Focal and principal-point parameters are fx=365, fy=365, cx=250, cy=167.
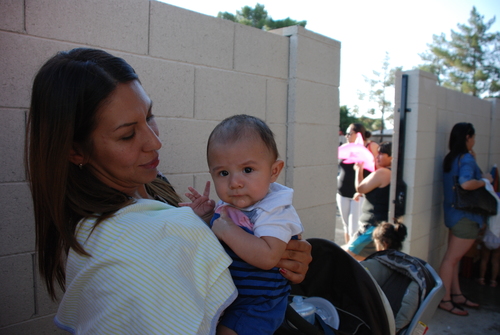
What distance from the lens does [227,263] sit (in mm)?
1091

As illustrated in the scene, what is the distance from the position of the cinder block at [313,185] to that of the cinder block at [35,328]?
1.97 meters

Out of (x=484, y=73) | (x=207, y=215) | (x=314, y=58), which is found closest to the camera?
(x=207, y=215)

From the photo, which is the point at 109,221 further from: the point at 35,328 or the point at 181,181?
the point at 181,181

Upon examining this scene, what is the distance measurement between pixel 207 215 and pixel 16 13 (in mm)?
1333

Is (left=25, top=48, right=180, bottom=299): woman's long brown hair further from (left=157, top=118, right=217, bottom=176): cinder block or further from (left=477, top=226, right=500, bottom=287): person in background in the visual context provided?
(left=477, top=226, right=500, bottom=287): person in background

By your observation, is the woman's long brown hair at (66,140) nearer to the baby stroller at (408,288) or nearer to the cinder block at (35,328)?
the cinder block at (35,328)

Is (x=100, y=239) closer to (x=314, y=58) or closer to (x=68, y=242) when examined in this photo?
(x=68, y=242)

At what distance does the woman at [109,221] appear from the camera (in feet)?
3.11

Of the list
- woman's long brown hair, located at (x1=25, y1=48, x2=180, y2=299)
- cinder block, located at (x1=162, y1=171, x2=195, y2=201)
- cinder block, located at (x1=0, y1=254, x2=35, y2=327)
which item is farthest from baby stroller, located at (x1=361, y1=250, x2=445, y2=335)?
cinder block, located at (x1=0, y1=254, x2=35, y2=327)

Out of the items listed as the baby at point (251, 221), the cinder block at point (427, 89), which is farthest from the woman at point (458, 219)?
the baby at point (251, 221)

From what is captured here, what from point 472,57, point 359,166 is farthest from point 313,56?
point 472,57

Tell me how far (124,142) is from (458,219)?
465 cm

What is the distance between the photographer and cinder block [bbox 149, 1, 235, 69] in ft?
7.42

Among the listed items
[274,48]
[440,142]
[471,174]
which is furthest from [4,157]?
[440,142]
